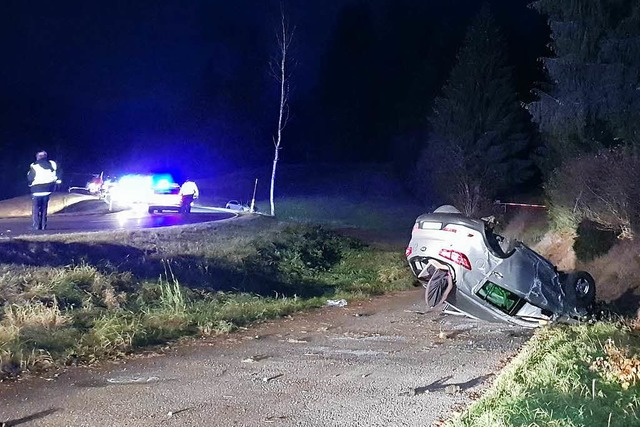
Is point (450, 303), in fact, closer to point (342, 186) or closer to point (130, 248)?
point (130, 248)

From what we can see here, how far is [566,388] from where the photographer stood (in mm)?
6414

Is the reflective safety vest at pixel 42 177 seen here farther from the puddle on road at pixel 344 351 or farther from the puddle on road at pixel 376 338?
the puddle on road at pixel 344 351

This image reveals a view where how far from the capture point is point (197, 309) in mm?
11648

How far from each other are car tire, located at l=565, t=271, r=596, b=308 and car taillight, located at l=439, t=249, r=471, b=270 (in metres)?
1.65

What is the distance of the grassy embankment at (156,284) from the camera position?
29.7ft

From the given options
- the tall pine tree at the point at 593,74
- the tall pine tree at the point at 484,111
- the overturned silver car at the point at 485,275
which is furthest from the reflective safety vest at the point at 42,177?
the tall pine tree at the point at 484,111

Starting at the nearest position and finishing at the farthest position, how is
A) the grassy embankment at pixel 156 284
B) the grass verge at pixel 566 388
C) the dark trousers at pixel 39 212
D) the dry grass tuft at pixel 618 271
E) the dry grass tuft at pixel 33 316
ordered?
the grass verge at pixel 566 388 → the grassy embankment at pixel 156 284 → the dry grass tuft at pixel 33 316 → the dry grass tuft at pixel 618 271 → the dark trousers at pixel 39 212

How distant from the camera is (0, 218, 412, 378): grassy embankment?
905 cm

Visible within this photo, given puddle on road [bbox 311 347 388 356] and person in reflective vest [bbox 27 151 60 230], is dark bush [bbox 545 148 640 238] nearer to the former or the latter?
puddle on road [bbox 311 347 388 356]

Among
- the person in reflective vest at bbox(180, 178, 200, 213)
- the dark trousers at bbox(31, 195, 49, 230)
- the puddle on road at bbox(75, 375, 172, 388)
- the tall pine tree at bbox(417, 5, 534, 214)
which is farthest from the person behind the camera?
the tall pine tree at bbox(417, 5, 534, 214)

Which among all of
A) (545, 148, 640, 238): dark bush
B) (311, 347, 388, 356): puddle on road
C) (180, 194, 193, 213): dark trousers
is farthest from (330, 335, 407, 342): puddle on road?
(180, 194, 193, 213): dark trousers

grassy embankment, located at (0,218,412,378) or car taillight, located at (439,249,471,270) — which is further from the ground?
car taillight, located at (439,249,471,270)

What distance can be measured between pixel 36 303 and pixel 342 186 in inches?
1491

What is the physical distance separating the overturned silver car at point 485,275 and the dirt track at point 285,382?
15.7 inches
